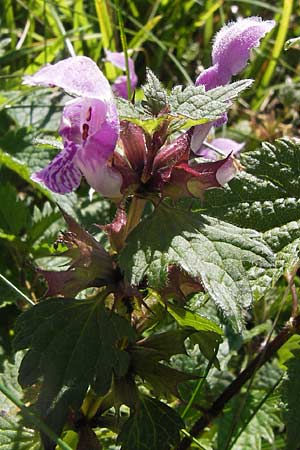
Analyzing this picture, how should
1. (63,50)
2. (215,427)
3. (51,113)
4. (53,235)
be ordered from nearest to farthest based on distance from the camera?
(215,427) → (53,235) → (51,113) → (63,50)

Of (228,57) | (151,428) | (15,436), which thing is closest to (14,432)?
(15,436)

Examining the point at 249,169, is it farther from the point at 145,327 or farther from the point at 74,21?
the point at 74,21

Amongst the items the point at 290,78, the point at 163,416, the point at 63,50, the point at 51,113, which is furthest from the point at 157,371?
the point at 290,78

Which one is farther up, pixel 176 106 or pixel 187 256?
pixel 176 106

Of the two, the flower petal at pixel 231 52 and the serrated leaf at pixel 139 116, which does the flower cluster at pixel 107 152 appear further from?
the flower petal at pixel 231 52

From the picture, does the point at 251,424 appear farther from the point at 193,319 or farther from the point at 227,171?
the point at 227,171

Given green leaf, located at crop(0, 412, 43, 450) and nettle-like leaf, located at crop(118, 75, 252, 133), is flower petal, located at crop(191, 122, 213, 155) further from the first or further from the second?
green leaf, located at crop(0, 412, 43, 450)

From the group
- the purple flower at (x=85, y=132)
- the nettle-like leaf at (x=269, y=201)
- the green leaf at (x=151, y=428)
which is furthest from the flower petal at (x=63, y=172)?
the green leaf at (x=151, y=428)

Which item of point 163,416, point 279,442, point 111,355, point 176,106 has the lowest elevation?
point 279,442
